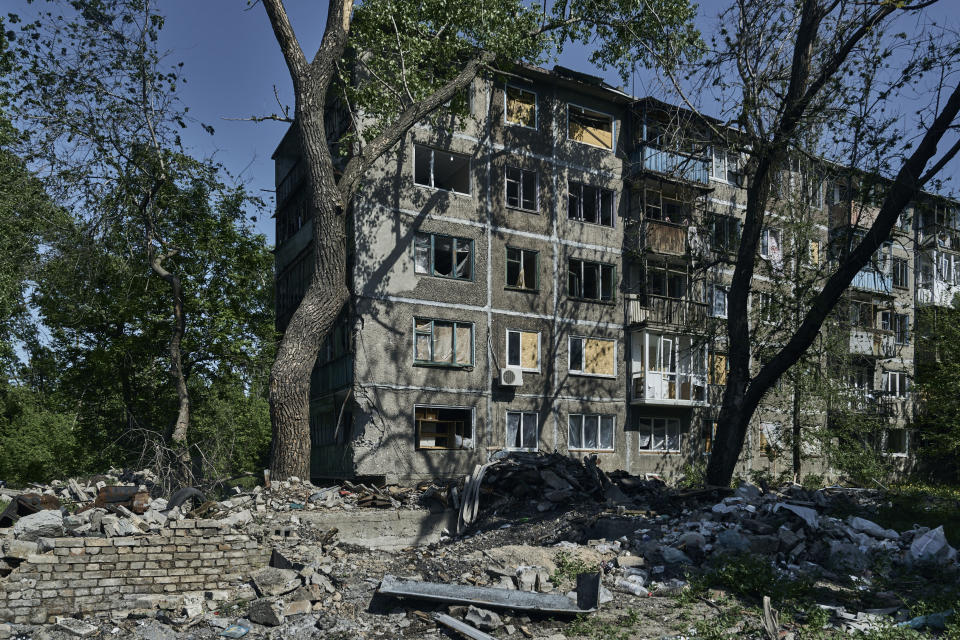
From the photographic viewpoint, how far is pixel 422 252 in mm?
20547

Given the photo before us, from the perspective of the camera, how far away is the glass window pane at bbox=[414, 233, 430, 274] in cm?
2041

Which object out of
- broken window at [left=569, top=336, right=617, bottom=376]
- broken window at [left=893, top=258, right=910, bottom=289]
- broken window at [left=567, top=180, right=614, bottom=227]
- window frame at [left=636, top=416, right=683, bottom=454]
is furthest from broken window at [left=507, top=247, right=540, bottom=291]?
broken window at [left=893, top=258, right=910, bottom=289]

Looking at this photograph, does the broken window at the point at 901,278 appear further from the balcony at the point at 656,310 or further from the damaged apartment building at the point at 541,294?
the balcony at the point at 656,310

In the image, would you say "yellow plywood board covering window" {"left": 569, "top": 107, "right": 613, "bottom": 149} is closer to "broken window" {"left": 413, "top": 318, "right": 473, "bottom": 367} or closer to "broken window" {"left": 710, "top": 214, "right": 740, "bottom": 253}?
"broken window" {"left": 710, "top": 214, "right": 740, "bottom": 253}

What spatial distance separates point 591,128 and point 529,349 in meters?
8.60

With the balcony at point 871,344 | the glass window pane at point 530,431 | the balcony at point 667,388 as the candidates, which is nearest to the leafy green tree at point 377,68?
the glass window pane at point 530,431

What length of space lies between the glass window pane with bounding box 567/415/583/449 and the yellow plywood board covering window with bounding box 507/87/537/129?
9.96m

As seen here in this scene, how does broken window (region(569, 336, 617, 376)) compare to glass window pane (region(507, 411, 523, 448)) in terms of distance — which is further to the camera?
broken window (region(569, 336, 617, 376))

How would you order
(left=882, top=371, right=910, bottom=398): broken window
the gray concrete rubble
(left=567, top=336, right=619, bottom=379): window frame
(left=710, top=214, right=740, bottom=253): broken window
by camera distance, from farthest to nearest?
(left=882, top=371, right=910, bottom=398): broken window → (left=710, top=214, right=740, bottom=253): broken window → (left=567, top=336, right=619, bottom=379): window frame → the gray concrete rubble

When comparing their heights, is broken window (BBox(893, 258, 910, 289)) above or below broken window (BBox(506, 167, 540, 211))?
below

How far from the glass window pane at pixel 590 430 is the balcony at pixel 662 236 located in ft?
21.0

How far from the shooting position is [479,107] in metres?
22.1

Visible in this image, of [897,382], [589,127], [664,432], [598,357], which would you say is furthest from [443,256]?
[897,382]

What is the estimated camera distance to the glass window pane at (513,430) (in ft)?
70.4
